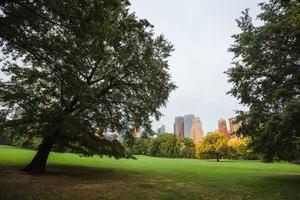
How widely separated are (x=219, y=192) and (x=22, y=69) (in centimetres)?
1493

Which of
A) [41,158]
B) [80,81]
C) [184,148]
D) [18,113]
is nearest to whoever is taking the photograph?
[80,81]

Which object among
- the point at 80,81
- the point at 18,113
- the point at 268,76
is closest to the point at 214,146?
the point at 268,76

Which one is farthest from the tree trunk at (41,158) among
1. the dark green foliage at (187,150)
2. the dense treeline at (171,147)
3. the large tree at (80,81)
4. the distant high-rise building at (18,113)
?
the dark green foliage at (187,150)

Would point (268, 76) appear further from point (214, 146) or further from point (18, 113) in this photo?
point (214, 146)

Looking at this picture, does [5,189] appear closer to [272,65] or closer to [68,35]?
[68,35]

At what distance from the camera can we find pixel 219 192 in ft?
47.0

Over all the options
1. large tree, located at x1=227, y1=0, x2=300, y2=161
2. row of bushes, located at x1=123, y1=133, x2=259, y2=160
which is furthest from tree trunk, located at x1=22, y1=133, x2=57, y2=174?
row of bushes, located at x1=123, y1=133, x2=259, y2=160

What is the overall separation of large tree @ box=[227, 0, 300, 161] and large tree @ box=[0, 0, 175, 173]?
5931 mm

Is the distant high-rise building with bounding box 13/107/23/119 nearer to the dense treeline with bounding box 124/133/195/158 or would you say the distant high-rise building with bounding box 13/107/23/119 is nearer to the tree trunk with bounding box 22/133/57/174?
the tree trunk with bounding box 22/133/57/174

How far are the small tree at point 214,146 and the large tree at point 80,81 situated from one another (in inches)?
2043

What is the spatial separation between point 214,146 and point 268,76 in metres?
53.0

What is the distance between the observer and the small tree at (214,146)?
236 feet

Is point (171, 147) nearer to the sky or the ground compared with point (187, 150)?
nearer to the sky

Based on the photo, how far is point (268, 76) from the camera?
21.5 meters
